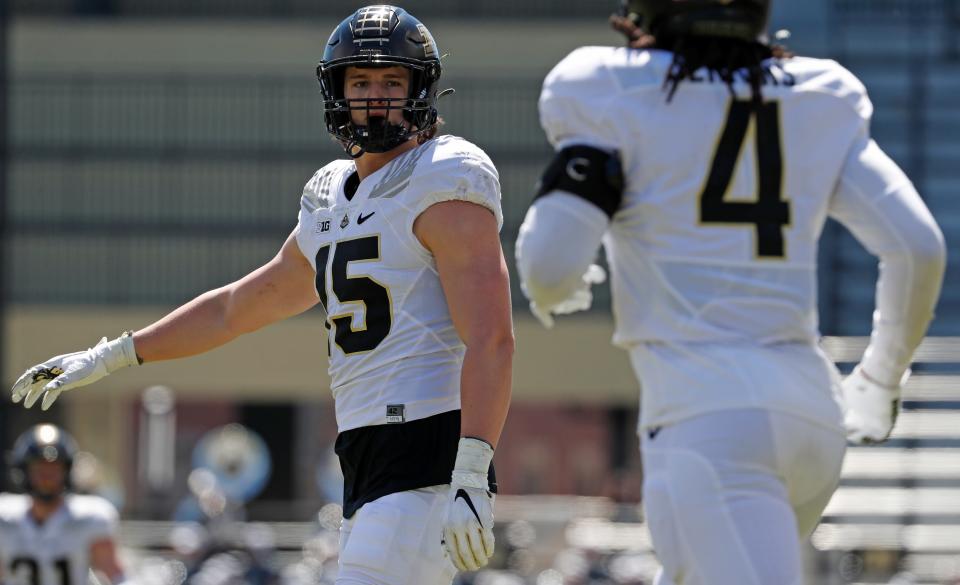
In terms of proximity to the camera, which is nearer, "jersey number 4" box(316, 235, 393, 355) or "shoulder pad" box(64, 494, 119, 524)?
"jersey number 4" box(316, 235, 393, 355)

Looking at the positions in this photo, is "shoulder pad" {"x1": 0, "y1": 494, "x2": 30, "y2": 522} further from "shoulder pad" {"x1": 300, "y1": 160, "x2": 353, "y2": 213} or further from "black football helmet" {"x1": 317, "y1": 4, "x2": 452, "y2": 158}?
"black football helmet" {"x1": 317, "y1": 4, "x2": 452, "y2": 158}

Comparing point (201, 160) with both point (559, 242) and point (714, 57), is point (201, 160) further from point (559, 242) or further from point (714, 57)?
point (559, 242)

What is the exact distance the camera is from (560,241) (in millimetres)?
3430

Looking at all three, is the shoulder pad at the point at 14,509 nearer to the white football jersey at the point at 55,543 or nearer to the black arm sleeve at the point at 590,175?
the white football jersey at the point at 55,543

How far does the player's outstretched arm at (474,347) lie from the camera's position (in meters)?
3.81

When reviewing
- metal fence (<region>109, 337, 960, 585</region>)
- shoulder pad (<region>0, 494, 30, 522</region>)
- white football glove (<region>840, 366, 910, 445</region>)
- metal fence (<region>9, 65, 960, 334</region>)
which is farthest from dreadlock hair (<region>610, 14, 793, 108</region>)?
metal fence (<region>9, 65, 960, 334</region>)

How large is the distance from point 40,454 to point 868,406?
507 centimetres

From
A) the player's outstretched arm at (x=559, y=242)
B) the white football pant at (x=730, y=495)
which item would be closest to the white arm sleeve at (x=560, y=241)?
the player's outstretched arm at (x=559, y=242)

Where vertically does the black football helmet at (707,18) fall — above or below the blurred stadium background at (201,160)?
above

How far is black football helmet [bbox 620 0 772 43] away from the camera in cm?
359

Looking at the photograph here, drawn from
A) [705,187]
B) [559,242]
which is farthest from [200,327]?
[705,187]

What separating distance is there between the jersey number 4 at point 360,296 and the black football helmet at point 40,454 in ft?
14.1

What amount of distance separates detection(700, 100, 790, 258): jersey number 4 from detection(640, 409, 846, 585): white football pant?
34cm

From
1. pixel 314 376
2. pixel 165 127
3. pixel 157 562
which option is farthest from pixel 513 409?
pixel 157 562
